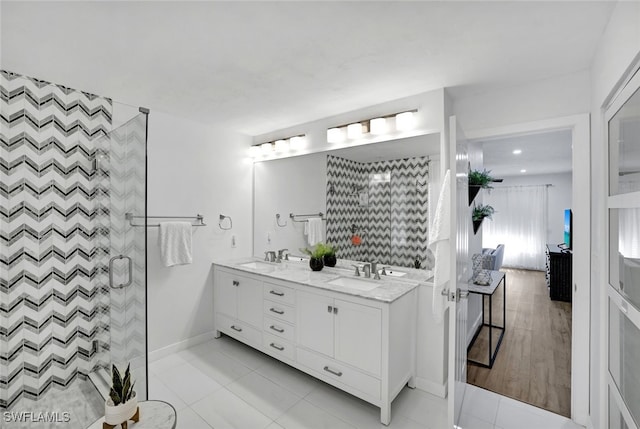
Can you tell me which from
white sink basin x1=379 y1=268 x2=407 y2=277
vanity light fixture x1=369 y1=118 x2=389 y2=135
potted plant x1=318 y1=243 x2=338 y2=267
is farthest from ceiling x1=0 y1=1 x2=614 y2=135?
white sink basin x1=379 y1=268 x2=407 y2=277

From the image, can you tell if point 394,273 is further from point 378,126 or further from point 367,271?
point 378,126

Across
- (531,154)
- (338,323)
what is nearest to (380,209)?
(338,323)

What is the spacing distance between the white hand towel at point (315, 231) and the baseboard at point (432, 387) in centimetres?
156

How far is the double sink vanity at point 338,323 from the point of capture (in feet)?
6.93

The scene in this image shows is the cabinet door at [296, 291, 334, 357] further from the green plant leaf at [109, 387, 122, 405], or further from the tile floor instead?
the green plant leaf at [109, 387, 122, 405]

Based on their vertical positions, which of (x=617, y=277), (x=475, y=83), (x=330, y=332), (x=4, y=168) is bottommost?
(x=330, y=332)

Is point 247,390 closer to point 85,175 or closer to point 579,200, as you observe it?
point 85,175

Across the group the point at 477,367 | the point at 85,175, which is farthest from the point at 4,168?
the point at 477,367

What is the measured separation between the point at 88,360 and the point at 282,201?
90.8 inches

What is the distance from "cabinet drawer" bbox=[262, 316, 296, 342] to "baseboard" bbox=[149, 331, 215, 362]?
0.95 metres

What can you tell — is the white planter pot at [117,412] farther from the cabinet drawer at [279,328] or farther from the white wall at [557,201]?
the white wall at [557,201]

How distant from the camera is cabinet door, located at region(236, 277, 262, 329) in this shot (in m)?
2.93

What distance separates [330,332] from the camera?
2.36 meters

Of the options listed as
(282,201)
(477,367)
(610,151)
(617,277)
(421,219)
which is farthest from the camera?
(282,201)
